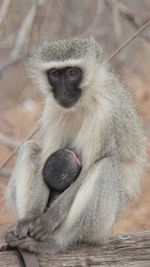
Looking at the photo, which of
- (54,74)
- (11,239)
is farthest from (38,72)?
(11,239)

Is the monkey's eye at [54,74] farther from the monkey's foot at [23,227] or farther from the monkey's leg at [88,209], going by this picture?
the monkey's foot at [23,227]

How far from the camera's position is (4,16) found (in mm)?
6164

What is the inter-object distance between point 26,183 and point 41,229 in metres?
0.54

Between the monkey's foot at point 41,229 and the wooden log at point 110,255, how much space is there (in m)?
0.15

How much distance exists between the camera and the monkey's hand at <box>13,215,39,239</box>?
211 inches

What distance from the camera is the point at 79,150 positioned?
566 cm

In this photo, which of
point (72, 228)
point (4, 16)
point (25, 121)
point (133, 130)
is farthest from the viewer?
point (25, 121)

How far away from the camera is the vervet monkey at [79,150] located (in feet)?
17.5

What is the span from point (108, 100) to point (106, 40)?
7.94 m

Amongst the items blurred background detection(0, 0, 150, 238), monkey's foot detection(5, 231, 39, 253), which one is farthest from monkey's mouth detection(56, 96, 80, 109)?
blurred background detection(0, 0, 150, 238)

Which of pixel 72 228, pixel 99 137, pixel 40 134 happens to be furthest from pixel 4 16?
pixel 72 228

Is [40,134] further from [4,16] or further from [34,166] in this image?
[4,16]

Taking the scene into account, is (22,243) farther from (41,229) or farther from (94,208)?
(94,208)

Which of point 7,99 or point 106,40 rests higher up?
point 106,40
